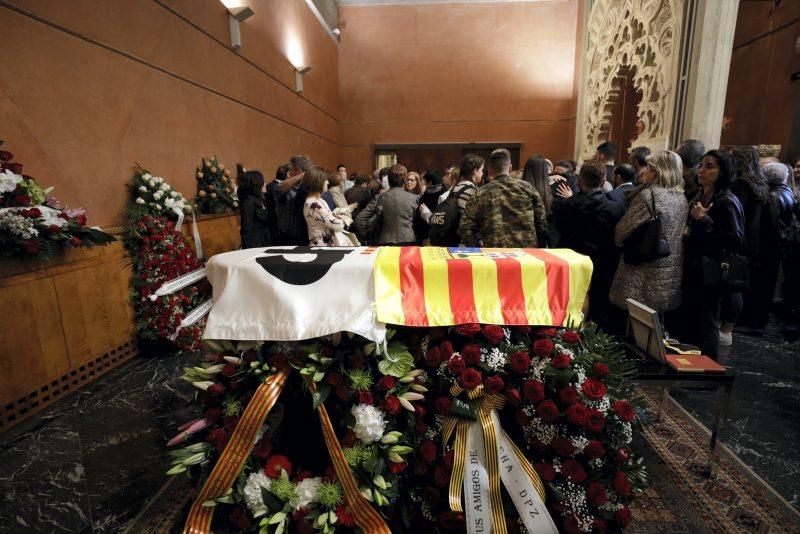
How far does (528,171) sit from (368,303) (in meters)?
2.19

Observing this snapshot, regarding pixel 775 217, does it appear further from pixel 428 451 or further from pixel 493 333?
pixel 428 451

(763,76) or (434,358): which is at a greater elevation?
(763,76)

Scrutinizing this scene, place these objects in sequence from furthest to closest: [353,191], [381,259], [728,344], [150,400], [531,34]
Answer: [531,34] → [353,191] → [728,344] → [150,400] → [381,259]

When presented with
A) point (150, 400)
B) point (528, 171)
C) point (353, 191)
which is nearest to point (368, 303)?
point (150, 400)

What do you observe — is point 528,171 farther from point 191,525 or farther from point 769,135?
point 769,135

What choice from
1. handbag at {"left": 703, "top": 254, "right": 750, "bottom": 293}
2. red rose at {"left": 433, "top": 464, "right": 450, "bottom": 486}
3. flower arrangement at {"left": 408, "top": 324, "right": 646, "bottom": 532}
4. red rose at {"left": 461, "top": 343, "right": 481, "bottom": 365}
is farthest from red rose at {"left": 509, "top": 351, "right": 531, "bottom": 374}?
handbag at {"left": 703, "top": 254, "right": 750, "bottom": 293}

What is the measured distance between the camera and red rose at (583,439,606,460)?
1378 mm

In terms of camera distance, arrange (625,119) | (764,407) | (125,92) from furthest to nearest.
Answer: (625,119) < (125,92) < (764,407)

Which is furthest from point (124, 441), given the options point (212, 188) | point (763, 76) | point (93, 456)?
point (763, 76)

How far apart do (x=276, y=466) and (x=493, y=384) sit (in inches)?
32.2

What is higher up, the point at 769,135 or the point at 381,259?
the point at 769,135

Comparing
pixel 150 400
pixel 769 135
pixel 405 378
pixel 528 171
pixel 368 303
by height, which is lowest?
pixel 150 400

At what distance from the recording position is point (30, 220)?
2201 mm

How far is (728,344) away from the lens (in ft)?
10.4
